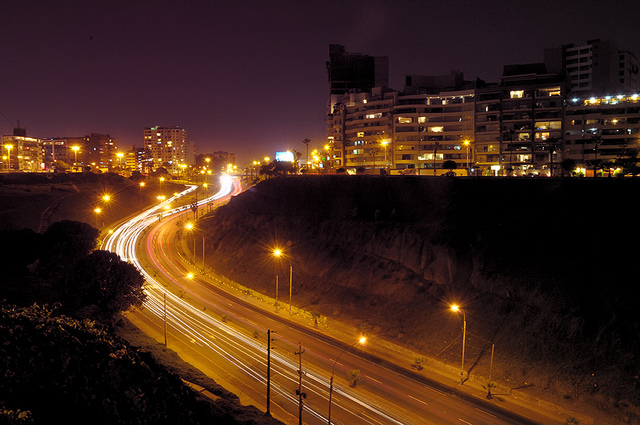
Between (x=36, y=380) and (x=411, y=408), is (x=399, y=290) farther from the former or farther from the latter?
(x=36, y=380)

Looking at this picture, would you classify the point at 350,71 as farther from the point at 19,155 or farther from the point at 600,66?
the point at 19,155

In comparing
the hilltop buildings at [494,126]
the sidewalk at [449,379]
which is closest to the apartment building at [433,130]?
the hilltop buildings at [494,126]

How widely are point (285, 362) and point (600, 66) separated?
13586 cm

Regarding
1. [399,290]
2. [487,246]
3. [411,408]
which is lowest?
[411,408]

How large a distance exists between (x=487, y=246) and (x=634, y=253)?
1203 centimetres

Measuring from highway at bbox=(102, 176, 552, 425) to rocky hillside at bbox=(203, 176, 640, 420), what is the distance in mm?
4414

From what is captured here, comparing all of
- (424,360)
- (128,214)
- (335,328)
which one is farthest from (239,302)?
(128,214)

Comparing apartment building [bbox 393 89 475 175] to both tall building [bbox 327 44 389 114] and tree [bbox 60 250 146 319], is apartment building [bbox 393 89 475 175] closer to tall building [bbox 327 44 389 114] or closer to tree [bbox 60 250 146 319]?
tall building [bbox 327 44 389 114]

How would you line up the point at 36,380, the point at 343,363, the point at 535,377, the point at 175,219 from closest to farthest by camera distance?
the point at 36,380
the point at 535,377
the point at 343,363
the point at 175,219

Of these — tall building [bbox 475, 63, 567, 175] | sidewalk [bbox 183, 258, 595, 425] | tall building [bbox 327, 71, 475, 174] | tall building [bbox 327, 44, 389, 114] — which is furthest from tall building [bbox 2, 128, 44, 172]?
sidewalk [bbox 183, 258, 595, 425]

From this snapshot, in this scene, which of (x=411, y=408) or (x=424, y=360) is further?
(x=424, y=360)

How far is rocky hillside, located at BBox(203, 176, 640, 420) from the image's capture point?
31.2 meters

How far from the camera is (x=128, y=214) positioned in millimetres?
95750

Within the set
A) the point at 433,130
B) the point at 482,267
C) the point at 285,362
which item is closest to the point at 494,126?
the point at 433,130
